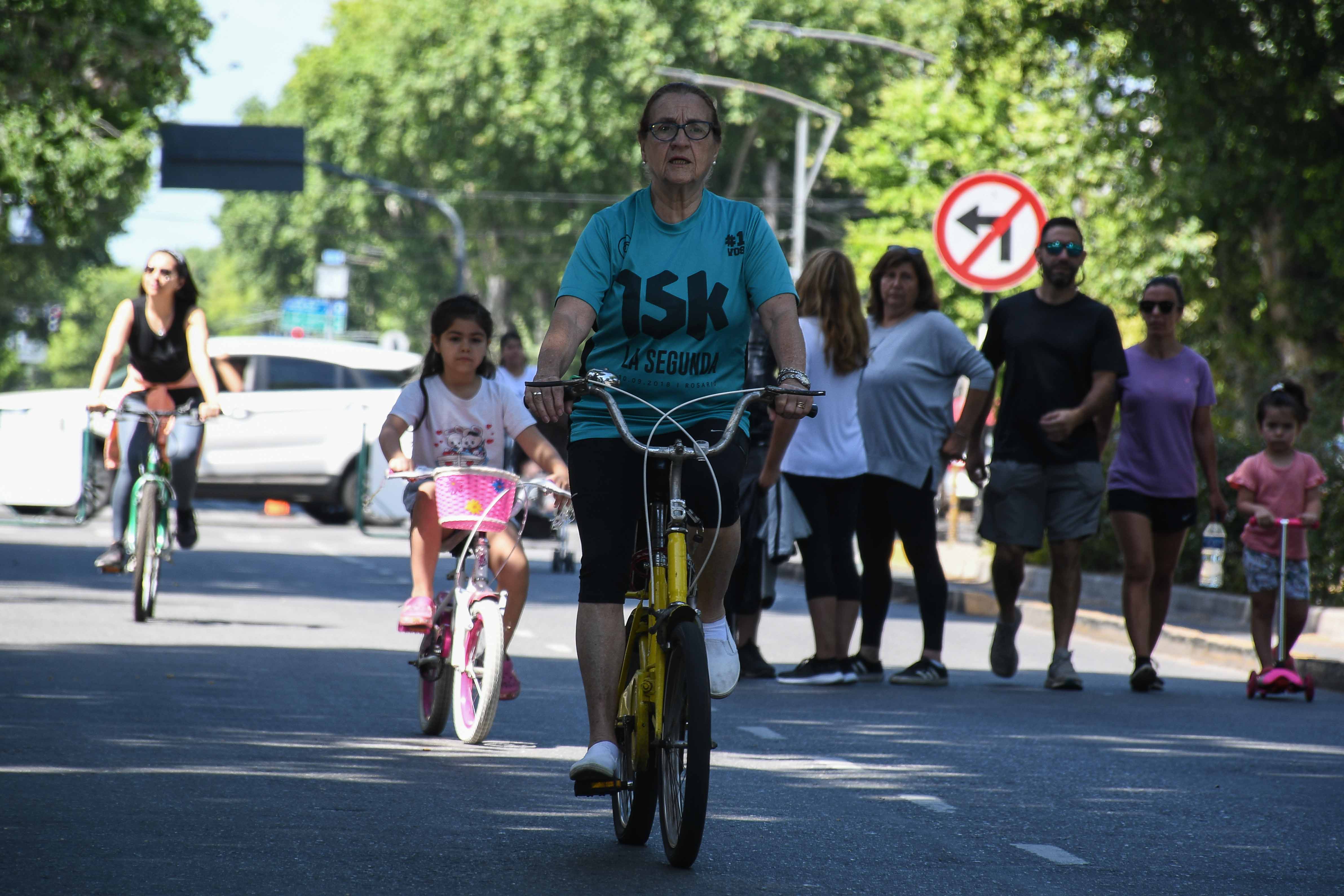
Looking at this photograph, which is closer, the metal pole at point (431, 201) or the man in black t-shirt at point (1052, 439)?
the man in black t-shirt at point (1052, 439)

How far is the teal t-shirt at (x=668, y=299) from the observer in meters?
5.19

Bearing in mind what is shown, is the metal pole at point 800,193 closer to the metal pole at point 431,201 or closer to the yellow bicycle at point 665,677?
the metal pole at point 431,201

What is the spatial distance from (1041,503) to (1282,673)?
4.57 feet

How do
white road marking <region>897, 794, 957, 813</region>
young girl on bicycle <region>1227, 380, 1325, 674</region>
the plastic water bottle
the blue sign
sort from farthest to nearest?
the blue sign → the plastic water bottle → young girl on bicycle <region>1227, 380, 1325, 674</region> → white road marking <region>897, 794, 957, 813</region>

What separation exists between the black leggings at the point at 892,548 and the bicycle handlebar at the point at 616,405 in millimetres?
4658

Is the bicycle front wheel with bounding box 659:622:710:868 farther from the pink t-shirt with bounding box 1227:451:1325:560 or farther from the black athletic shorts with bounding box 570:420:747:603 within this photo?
the pink t-shirt with bounding box 1227:451:1325:560

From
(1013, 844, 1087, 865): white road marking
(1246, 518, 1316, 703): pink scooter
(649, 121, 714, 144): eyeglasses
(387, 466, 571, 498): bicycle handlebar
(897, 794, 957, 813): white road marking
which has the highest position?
(649, 121, 714, 144): eyeglasses

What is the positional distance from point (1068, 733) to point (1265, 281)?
13691 millimetres

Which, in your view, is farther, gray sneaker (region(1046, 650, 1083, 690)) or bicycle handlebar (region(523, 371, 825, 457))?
gray sneaker (region(1046, 650, 1083, 690))

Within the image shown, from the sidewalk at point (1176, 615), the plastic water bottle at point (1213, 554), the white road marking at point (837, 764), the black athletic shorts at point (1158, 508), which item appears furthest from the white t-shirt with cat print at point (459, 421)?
the sidewalk at point (1176, 615)

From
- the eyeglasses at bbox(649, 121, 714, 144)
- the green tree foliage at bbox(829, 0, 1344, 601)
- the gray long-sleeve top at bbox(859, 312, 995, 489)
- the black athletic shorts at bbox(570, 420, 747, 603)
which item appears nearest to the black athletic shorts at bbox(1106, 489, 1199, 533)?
the gray long-sleeve top at bbox(859, 312, 995, 489)

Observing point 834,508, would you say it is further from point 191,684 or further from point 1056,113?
point 1056,113

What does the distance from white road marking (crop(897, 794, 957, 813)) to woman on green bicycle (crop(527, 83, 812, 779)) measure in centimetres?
114

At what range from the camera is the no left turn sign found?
13.9 m
